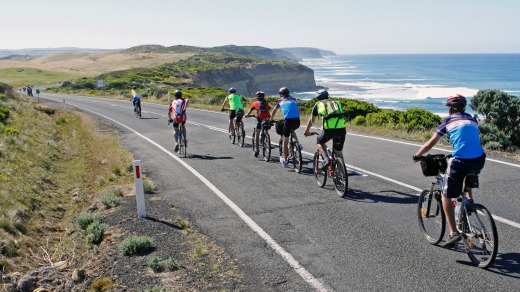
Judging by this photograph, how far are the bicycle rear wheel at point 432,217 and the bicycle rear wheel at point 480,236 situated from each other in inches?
20.6

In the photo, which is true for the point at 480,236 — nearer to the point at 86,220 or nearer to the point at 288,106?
the point at 288,106

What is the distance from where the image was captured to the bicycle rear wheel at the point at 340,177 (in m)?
9.40

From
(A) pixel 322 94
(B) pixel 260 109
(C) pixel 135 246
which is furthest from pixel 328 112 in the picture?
(C) pixel 135 246

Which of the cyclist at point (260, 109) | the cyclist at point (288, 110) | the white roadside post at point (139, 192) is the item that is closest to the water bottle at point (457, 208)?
the white roadside post at point (139, 192)

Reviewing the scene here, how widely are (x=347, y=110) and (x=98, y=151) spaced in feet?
46.7

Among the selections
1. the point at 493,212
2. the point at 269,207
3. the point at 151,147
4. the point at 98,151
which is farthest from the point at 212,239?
the point at 98,151

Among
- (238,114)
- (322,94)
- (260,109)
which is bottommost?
(238,114)

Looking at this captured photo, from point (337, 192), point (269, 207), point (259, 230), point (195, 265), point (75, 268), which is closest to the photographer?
point (195, 265)

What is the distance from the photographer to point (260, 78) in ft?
422

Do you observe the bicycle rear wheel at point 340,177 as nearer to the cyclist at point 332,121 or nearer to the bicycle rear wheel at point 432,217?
the cyclist at point 332,121

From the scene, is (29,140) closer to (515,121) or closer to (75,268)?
(75,268)

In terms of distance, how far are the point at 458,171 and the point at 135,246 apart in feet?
15.7

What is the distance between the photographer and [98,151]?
59.0 feet

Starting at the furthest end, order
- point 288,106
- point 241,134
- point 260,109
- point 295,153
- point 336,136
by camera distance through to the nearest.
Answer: point 241,134, point 260,109, point 295,153, point 288,106, point 336,136
